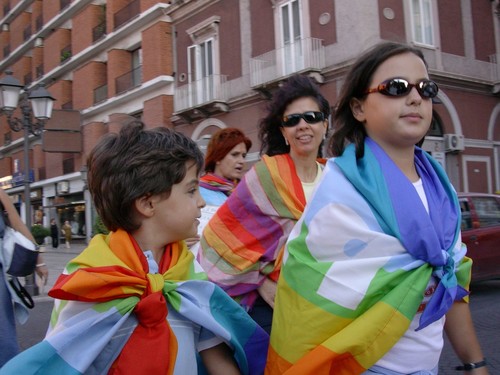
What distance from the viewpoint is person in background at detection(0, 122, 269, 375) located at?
1.51 m

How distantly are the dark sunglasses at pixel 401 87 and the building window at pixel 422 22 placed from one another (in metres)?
14.2

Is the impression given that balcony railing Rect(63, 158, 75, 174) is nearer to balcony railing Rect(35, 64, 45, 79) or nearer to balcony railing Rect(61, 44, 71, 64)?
balcony railing Rect(61, 44, 71, 64)

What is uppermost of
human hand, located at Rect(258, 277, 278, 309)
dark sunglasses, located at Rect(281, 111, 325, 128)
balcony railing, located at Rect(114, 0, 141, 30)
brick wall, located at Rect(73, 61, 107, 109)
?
balcony railing, located at Rect(114, 0, 141, 30)

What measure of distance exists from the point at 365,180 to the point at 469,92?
15.9m

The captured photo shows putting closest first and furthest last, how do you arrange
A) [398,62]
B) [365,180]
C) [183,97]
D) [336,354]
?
1. [336,354]
2. [365,180]
3. [398,62]
4. [183,97]

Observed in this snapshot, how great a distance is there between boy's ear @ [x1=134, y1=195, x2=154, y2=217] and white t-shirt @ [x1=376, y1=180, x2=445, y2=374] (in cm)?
82

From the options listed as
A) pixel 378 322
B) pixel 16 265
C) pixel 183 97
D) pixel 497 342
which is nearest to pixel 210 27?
pixel 183 97

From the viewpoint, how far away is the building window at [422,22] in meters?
14.9

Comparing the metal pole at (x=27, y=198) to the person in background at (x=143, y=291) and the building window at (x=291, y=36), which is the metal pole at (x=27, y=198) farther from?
the person in background at (x=143, y=291)

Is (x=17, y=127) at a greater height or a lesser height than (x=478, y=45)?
lesser

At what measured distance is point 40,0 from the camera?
31906 mm

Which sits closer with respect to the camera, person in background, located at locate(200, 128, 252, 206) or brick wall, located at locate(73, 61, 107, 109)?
person in background, located at locate(200, 128, 252, 206)

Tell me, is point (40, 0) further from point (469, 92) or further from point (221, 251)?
point (221, 251)

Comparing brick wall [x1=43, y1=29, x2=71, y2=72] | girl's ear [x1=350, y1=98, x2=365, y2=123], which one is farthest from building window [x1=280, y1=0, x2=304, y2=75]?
brick wall [x1=43, y1=29, x2=71, y2=72]
